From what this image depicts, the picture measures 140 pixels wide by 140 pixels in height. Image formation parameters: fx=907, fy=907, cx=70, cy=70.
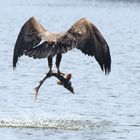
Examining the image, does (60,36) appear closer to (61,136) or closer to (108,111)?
(61,136)

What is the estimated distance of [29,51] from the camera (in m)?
16.6

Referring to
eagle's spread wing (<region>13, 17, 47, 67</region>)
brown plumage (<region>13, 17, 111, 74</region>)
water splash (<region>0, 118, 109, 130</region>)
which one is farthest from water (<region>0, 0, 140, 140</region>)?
brown plumage (<region>13, 17, 111, 74</region>)

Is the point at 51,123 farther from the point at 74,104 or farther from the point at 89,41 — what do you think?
the point at 89,41

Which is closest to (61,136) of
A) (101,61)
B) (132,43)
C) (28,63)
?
(101,61)

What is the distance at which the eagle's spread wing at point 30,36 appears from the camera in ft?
55.4

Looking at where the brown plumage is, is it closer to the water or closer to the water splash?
the water

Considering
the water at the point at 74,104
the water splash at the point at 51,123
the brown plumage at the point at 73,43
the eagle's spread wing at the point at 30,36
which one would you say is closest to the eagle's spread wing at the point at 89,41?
the brown plumage at the point at 73,43

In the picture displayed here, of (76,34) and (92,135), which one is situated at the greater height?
(76,34)

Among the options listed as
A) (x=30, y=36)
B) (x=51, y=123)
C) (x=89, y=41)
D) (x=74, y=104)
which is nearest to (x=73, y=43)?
(x=89, y=41)

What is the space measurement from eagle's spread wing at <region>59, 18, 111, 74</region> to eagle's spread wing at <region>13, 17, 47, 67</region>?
0.62 metres

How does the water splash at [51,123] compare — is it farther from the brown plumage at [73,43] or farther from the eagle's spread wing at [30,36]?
the brown plumage at [73,43]

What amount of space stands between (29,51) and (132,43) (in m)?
39.4

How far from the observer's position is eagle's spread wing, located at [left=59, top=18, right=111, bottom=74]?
1645 cm

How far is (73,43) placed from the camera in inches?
642
